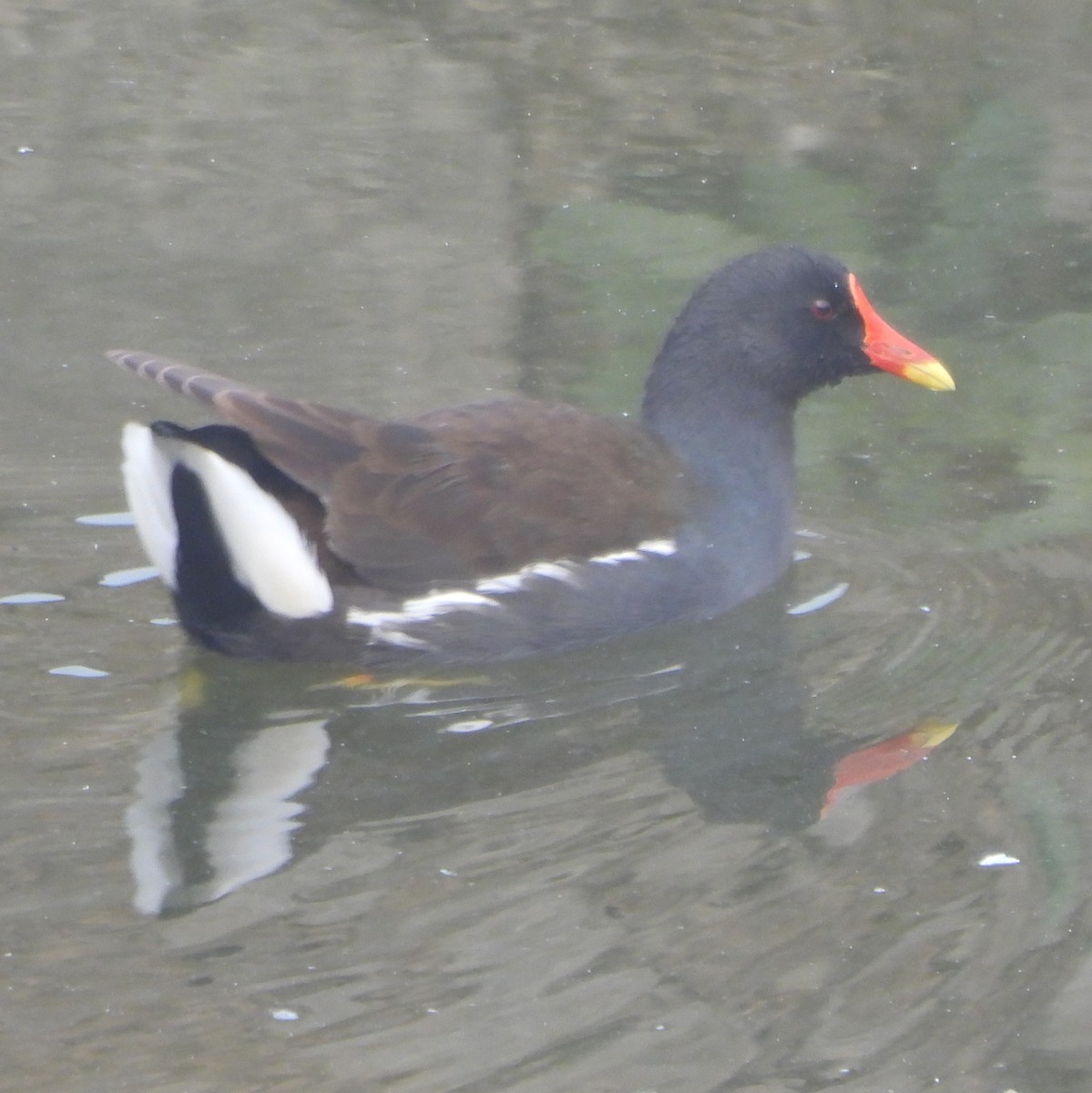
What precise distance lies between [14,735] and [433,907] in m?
1.18

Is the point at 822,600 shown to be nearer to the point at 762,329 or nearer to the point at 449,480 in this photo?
the point at 762,329

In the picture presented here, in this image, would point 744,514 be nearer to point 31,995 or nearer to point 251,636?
point 251,636

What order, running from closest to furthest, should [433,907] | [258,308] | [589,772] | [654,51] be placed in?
[433,907]
[589,772]
[258,308]
[654,51]

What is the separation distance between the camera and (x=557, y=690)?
4605 millimetres

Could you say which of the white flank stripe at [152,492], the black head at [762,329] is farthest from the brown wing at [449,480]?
the black head at [762,329]

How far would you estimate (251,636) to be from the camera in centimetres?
460

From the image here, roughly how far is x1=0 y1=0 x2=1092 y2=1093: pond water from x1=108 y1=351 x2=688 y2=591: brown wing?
0.29m

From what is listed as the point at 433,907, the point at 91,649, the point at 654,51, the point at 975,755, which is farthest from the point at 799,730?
the point at 654,51

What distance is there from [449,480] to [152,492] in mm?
684

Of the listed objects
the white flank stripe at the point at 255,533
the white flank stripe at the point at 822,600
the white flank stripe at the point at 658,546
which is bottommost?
the white flank stripe at the point at 822,600

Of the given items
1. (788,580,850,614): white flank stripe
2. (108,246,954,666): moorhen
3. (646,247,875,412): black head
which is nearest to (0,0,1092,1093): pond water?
(788,580,850,614): white flank stripe

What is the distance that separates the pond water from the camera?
332cm

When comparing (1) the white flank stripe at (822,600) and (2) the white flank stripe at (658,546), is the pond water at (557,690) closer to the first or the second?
(1) the white flank stripe at (822,600)

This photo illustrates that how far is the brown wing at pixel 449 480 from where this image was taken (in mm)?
4504
